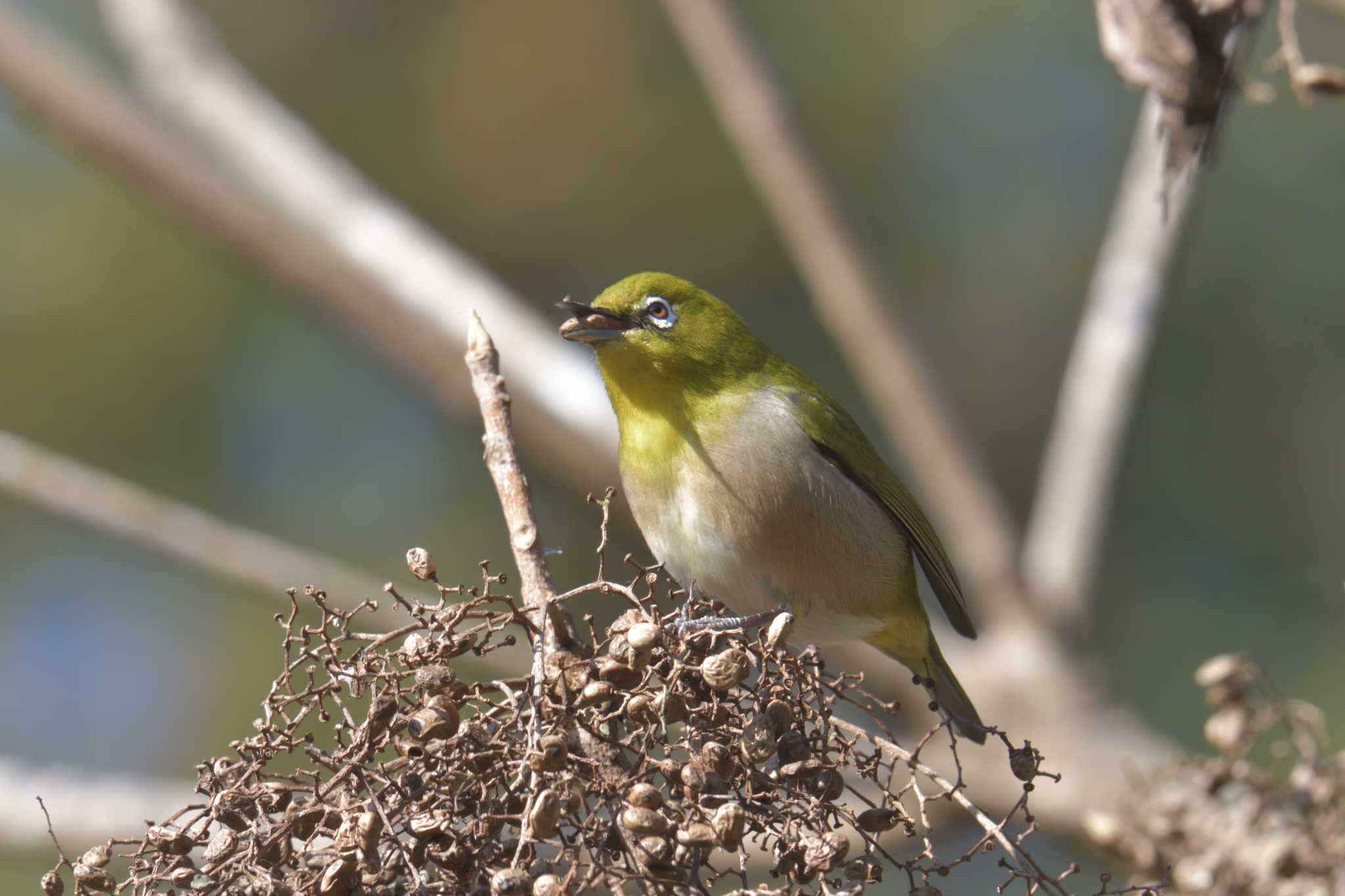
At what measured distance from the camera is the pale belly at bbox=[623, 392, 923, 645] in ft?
14.0

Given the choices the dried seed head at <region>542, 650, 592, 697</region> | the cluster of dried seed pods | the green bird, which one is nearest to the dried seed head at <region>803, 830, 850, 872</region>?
the cluster of dried seed pods

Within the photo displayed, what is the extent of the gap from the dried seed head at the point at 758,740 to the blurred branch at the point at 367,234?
3.40 m

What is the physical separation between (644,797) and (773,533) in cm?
216

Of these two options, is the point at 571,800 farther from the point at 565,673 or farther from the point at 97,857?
the point at 97,857

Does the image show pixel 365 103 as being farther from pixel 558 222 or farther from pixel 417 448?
pixel 417 448

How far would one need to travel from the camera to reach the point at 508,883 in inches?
81.5

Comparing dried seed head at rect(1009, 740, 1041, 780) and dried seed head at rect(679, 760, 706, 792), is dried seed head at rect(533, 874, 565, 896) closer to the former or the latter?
dried seed head at rect(679, 760, 706, 792)

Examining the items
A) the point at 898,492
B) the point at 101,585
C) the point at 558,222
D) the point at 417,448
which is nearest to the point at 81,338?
the point at 101,585

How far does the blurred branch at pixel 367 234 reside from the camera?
6.06 meters

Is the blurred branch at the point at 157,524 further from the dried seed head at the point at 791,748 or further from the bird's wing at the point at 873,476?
the dried seed head at the point at 791,748

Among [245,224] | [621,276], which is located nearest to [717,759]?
[245,224]

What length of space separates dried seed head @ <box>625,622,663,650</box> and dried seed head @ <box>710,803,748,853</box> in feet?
1.00

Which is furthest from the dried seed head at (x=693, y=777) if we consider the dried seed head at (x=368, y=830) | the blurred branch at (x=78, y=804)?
the blurred branch at (x=78, y=804)

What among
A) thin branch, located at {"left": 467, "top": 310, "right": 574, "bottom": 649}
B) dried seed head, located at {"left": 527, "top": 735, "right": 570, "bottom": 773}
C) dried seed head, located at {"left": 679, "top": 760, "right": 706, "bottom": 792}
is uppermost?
thin branch, located at {"left": 467, "top": 310, "right": 574, "bottom": 649}
